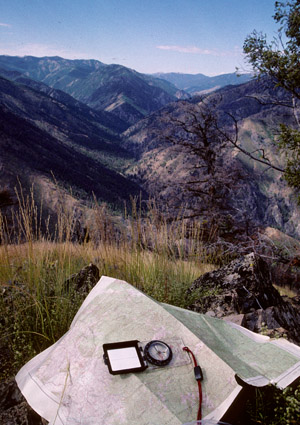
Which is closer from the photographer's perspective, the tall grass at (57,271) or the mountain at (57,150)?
the tall grass at (57,271)

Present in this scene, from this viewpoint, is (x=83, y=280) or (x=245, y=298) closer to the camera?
(x=245, y=298)

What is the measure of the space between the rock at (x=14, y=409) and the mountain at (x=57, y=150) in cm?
238

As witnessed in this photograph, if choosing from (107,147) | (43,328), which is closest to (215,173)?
(43,328)

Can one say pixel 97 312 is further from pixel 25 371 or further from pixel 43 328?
pixel 43 328

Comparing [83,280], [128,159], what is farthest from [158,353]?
[128,159]

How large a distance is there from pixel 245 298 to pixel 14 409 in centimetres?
252

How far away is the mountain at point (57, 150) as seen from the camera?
4331 cm

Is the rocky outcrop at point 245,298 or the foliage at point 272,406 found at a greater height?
the foliage at point 272,406

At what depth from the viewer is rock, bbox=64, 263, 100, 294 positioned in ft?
12.8

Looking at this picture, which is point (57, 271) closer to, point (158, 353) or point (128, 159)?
point (158, 353)

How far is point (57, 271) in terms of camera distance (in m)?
4.04

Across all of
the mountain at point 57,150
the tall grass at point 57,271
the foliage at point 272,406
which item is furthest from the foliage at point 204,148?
the foliage at point 272,406

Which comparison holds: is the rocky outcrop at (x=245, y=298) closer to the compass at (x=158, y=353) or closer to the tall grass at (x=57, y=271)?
the tall grass at (x=57, y=271)

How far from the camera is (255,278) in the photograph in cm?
394
